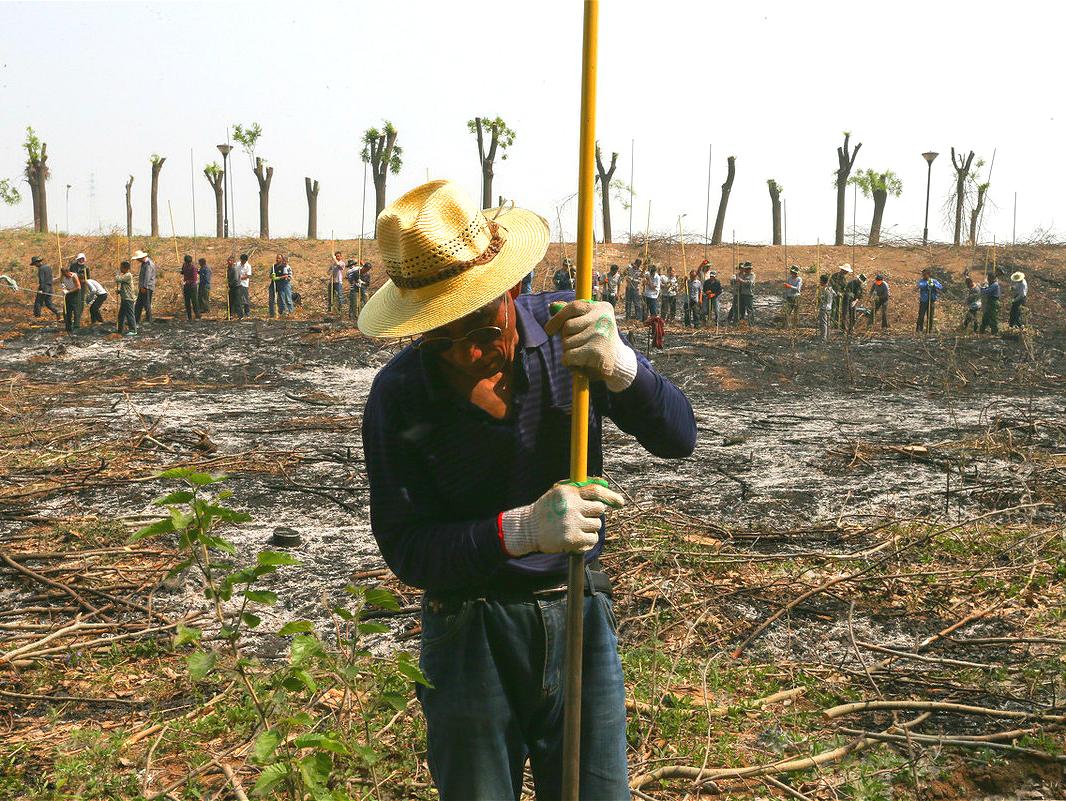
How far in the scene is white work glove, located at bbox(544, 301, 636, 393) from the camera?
178cm

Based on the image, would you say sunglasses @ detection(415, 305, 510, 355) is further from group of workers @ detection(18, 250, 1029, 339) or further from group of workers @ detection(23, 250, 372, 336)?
group of workers @ detection(18, 250, 1029, 339)

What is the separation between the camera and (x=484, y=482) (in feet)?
6.46

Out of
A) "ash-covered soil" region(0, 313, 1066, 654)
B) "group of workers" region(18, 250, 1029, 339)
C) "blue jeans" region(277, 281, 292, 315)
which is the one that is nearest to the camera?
"ash-covered soil" region(0, 313, 1066, 654)

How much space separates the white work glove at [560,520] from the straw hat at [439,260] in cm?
39

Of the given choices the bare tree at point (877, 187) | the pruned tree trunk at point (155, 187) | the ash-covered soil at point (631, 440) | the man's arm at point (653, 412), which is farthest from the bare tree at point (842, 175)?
the man's arm at point (653, 412)

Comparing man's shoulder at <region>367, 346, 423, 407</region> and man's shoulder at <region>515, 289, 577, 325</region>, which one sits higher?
man's shoulder at <region>515, 289, 577, 325</region>

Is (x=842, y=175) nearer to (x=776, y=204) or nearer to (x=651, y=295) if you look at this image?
(x=776, y=204)

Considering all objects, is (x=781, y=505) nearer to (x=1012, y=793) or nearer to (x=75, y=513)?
(x=1012, y=793)

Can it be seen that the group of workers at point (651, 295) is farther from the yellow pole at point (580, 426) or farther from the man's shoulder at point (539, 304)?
the yellow pole at point (580, 426)

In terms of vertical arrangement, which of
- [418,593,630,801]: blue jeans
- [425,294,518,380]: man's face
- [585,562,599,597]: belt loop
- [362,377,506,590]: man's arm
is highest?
[425,294,518,380]: man's face

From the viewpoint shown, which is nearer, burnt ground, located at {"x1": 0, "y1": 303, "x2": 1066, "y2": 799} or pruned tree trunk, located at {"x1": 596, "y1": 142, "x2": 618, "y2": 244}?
burnt ground, located at {"x1": 0, "y1": 303, "x2": 1066, "y2": 799}

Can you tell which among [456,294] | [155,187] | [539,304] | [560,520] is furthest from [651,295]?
[155,187]

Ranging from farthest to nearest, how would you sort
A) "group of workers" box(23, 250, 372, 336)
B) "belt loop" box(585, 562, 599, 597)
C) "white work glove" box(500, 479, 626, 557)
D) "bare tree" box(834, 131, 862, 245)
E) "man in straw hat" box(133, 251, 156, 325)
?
"bare tree" box(834, 131, 862, 245), "man in straw hat" box(133, 251, 156, 325), "group of workers" box(23, 250, 372, 336), "belt loop" box(585, 562, 599, 597), "white work glove" box(500, 479, 626, 557)

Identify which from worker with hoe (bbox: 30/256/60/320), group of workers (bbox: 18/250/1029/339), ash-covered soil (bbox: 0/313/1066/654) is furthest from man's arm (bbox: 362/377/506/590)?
worker with hoe (bbox: 30/256/60/320)
